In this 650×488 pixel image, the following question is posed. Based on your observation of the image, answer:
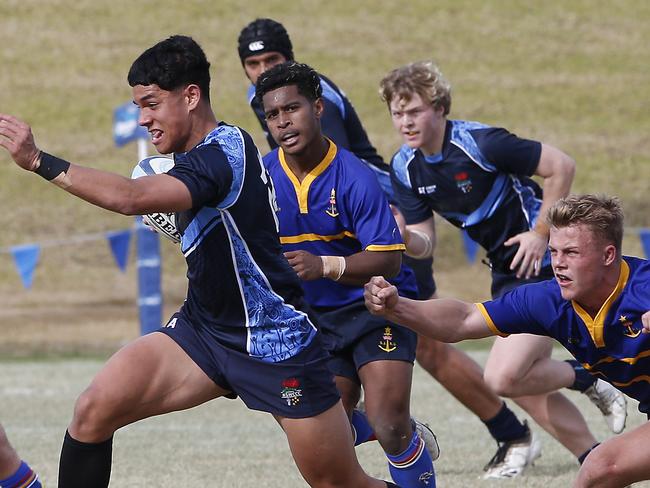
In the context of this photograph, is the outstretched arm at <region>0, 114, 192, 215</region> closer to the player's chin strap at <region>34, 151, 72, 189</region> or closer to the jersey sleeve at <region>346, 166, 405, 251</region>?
the player's chin strap at <region>34, 151, 72, 189</region>

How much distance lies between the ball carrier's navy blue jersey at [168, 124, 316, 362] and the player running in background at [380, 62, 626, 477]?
157 centimetres

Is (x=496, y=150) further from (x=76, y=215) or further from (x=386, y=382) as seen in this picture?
(x=76, y=215)

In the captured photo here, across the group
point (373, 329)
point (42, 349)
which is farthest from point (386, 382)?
point (42, 349)

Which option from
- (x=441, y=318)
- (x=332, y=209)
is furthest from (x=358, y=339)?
(x=441, y=318)

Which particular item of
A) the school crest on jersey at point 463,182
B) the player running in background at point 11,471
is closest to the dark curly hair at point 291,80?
the school crest on jersey at point 463,182

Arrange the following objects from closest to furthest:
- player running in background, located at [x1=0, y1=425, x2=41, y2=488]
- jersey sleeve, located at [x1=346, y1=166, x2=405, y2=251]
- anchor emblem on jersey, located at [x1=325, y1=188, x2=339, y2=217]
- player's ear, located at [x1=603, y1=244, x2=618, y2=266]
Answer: player's ear, located at [x1=603, y1=244, x2=618, y2=266] → player running in background, located at [x1=0, y1=425, x2=41, y2=488] → jersey sleeve, located at [x1=346, y1=166, x2=405, y2=251] → anchor emblem on jersey, located at [x1=325, y1=188, x2=339, y2=217]

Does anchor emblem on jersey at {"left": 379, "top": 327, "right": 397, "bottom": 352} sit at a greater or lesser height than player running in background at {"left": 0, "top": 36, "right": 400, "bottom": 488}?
lesser

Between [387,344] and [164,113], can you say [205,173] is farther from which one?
[387,344]

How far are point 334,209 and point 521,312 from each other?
1.01 metres

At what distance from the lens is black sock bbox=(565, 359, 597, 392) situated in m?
6.62

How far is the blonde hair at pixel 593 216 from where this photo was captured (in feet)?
14.7

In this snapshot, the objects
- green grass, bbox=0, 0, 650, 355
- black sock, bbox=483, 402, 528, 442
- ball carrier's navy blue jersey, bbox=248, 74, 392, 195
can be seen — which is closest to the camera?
ball carrier's navy blue jersey, bbox=248, 74, 392, 195

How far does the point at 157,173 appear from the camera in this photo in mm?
4457

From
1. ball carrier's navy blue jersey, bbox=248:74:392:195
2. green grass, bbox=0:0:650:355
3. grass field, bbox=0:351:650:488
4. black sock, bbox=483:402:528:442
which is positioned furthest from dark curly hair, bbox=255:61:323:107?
green grass, bbox=0:0:650:355
